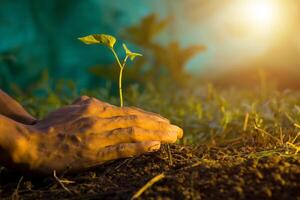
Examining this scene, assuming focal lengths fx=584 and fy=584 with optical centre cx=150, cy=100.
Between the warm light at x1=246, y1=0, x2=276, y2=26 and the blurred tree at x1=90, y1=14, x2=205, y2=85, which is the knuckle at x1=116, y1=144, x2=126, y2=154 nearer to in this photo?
the blurred tree at x1=90, y1=14, x2=205, y2=85

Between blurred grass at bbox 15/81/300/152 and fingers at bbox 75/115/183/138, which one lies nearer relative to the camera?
fingers at bbox 75/115/183/138

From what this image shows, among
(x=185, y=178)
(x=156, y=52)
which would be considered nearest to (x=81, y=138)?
(x=185, y=178)

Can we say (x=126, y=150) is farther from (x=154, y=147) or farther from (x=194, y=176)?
(x=194, y=176)

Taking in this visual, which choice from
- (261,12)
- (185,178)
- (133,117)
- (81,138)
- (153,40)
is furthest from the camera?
(261,12)

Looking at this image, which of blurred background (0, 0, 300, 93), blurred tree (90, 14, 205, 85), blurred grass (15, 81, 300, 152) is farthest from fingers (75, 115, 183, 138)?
blurred tree (90, 14, 205, 85)

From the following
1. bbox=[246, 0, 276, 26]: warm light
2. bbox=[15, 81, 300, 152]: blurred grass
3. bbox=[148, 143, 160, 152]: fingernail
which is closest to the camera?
bbox=[148, 143, 160, 152]: fingernail

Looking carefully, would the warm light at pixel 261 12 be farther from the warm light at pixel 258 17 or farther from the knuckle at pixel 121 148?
the knuckle at pixel 121 148

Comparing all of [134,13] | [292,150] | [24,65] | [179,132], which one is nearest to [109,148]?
[179,132]
